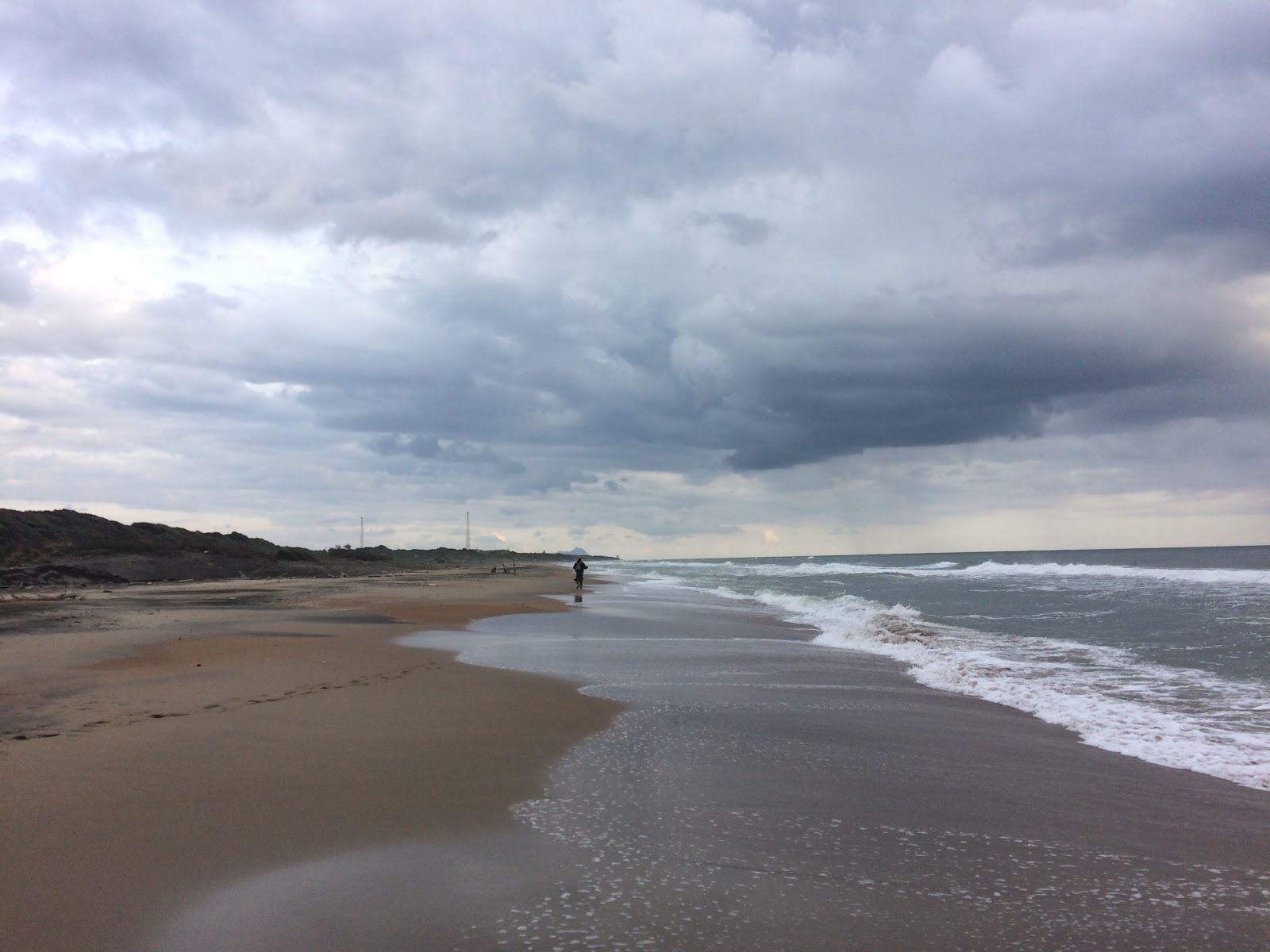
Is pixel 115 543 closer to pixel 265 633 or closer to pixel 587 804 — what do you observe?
pixel 265 633

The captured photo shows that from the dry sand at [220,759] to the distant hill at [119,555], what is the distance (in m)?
23.9

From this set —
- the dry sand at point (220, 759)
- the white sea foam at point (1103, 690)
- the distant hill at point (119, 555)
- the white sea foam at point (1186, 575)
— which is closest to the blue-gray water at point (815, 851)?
the white sea foam at point (1103, 690)

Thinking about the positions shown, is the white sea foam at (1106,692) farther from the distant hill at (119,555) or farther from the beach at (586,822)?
the distant hill at (119,555)

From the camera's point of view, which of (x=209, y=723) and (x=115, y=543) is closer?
(x=209, y=723)

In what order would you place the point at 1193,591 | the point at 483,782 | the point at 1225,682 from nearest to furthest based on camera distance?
1. the point at 483,782
2. the point at 1225,682
3. the point at 1193,591

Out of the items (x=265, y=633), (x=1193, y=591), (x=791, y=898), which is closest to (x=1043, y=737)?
(x=791, y=898)

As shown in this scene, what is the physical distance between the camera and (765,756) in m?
7.29

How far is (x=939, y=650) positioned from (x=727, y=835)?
12314 mm

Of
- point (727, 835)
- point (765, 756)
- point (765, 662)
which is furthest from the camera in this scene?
point (765, 662)

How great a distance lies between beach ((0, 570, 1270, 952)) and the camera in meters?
3.96

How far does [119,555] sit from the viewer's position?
3888cm

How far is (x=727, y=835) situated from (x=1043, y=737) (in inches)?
210

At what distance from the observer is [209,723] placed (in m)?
8.05

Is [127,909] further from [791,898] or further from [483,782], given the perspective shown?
[791,898]
